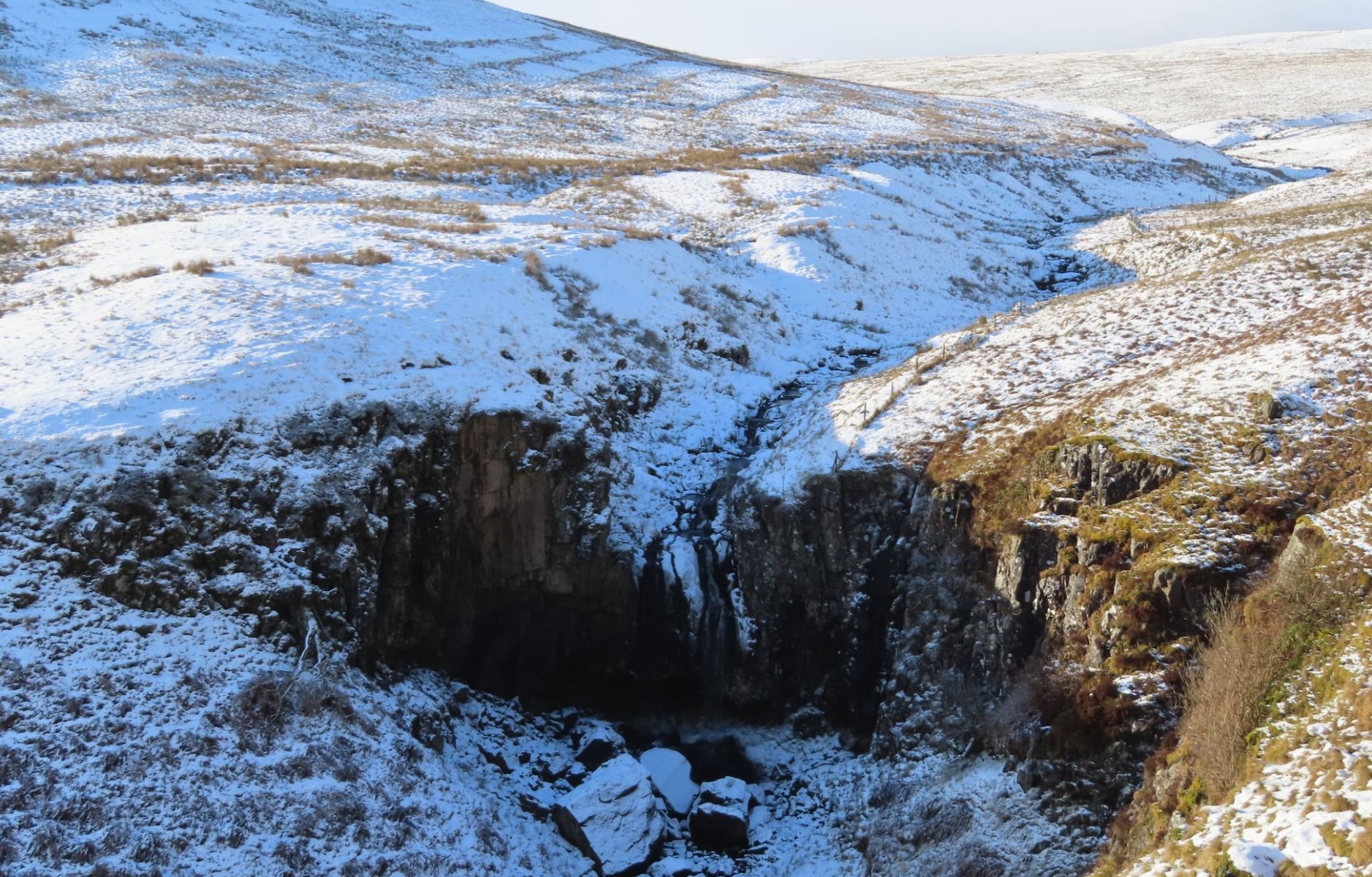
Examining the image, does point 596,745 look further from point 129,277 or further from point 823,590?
point 129,277

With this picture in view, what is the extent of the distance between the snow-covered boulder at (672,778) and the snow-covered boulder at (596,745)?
1.82 feet

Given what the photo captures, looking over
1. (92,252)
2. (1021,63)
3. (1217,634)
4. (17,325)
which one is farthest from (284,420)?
(1021,63)

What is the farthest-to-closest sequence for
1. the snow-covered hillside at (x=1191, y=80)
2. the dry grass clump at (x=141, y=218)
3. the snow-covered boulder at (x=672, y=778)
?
the snow-covered hillside at (x=1191, y=80) < the dry grass clump at (x=141, y=218) < the snow-covered boulder at (x=672, y=778)

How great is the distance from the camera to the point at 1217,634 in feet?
39.6

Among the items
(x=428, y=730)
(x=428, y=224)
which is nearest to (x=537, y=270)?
(x=428, y=224)

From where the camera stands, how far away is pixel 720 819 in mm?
15250

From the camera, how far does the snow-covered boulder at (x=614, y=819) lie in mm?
14750

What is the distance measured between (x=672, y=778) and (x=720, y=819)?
1.43 m

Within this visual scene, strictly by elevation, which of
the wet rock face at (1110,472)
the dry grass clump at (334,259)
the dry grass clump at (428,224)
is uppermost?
the dry grass clump at (428,224)

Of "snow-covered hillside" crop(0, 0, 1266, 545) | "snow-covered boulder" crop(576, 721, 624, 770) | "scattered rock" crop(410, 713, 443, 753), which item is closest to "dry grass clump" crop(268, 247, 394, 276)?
"snow-covered hillside" crop(0, 0, 1266, 545)

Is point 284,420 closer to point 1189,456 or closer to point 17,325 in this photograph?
point 17,325

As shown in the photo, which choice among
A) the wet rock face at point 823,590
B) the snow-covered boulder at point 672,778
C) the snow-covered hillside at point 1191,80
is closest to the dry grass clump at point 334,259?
the wet rock face at point 823,590

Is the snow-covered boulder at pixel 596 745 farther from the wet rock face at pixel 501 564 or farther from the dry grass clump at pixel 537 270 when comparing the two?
the dry grass clump at pixel 537 270

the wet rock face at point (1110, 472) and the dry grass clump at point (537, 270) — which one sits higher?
the dry grass clump at point (537, 270)
